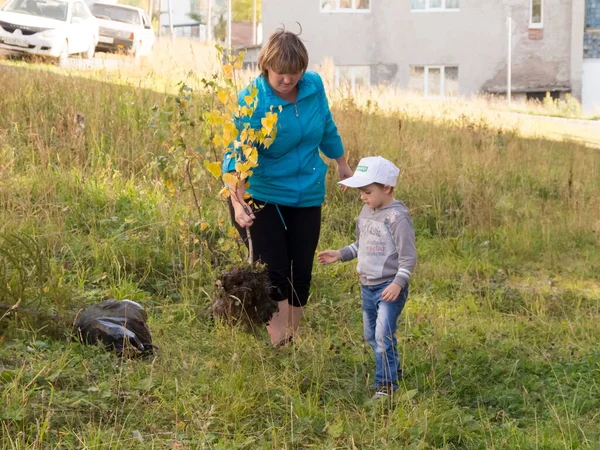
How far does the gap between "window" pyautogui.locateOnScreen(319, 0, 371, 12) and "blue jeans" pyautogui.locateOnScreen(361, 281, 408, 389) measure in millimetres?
27022

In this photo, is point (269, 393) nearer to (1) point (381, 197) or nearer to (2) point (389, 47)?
(1) point (381, 197)

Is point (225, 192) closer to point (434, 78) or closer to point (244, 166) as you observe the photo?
point (244, 166)

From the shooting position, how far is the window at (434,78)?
100ft

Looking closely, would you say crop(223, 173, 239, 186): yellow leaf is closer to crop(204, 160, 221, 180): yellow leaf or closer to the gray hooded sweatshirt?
crop(204, 160, 221, 180): yellow leaf

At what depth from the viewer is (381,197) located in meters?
4.33

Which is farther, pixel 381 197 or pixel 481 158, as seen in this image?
pixel 481 158

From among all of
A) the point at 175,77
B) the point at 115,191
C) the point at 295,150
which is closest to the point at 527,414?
the point at 295,150

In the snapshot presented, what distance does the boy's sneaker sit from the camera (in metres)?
4.25

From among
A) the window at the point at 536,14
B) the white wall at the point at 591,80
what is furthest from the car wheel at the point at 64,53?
the white wall at the point at 591,80

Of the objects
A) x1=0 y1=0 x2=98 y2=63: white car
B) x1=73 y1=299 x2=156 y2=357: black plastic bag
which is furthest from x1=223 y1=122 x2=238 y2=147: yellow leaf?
x1=0 y1=0 x2=98 y2=63: white car

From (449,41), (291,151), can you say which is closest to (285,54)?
(291,151)

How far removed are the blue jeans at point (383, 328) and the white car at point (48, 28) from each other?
552 inches

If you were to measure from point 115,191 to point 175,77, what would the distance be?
629cm

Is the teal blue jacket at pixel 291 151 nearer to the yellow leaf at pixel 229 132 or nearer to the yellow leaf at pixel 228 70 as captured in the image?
the yellow leaf at pixel 229 132
